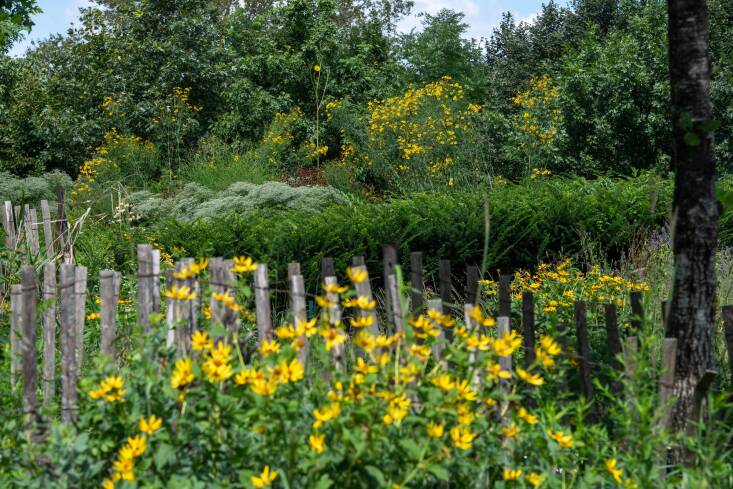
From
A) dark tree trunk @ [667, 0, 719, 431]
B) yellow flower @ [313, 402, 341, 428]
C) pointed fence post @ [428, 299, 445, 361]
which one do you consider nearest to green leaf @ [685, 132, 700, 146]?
dark tree trunk @ [667, 0, 719, 431]

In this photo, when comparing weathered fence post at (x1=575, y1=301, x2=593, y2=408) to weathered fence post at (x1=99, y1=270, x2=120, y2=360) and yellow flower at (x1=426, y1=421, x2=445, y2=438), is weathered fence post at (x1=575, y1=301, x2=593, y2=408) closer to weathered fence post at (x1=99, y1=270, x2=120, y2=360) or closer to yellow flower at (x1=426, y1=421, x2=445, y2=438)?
yellow flower at (x1=426, y1=421, x2=445, y2=438)

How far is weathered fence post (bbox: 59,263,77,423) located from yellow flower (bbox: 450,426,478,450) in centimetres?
123

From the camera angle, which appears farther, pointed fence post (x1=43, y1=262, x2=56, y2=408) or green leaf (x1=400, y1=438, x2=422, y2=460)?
pointed fence post (x1=43, y1=262, x2=56, y2=408)

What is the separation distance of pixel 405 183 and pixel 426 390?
11.1 meters

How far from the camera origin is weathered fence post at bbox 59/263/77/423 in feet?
9.12

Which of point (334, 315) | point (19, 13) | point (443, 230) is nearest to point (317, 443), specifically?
point (334, 315)

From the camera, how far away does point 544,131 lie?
15.0 meters

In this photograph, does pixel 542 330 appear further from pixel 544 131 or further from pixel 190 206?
pixel 544 131

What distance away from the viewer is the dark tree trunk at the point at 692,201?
3.16 metres

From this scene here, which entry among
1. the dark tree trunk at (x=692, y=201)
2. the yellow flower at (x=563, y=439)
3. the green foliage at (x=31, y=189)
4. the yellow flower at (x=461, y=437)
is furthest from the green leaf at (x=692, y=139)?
the green foliage at (x=31, y=189)

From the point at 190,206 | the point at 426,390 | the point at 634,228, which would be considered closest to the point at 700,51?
the point at 426,390

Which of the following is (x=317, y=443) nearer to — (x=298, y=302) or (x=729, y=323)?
(x=298, y=302)

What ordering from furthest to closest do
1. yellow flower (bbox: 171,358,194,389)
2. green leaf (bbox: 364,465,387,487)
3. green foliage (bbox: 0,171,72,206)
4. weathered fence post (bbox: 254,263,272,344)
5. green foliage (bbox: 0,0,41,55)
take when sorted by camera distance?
green foliage (bbox: 0,0,41,55), green foliage (bbox: 0,171,72,206), weathered fence post (bbox: 254,263,272,344), yellow flower (bbox: 171,358,194,389), green leaf (bbox: 364,465,387,487)

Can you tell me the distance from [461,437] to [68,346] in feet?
4.71
